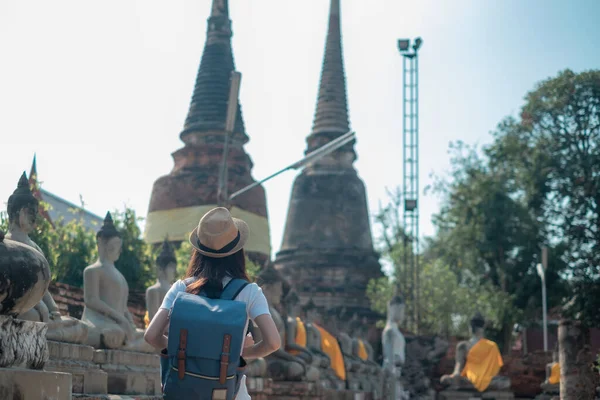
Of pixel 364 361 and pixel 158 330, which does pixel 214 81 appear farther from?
pixel 158 330

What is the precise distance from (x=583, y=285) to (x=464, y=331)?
20.1ft

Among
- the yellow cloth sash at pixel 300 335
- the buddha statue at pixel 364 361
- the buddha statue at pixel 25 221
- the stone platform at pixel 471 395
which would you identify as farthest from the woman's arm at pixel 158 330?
the buddha statue at pixel 364 361

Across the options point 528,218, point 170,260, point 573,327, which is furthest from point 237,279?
point 528,218

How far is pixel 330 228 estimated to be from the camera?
108ft

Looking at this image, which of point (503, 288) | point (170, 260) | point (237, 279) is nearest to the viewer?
point (237, 279)

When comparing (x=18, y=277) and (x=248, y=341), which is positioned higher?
(x=18, y=277)

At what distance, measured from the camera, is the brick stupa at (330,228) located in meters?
31.5

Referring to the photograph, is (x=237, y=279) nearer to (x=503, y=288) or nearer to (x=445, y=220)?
(x=503, y=288)

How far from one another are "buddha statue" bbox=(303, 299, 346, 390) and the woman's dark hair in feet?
33.5

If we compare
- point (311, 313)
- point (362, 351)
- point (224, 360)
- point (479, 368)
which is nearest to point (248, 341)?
point (224, 360)

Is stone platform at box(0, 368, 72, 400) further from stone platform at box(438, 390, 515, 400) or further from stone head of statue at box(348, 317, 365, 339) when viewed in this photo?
stone head of statue at box(348, 317, 365, 339)

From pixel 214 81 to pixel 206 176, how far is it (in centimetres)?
347

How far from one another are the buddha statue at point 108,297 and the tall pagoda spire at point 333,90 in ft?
84.4

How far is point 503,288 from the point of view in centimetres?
2847
